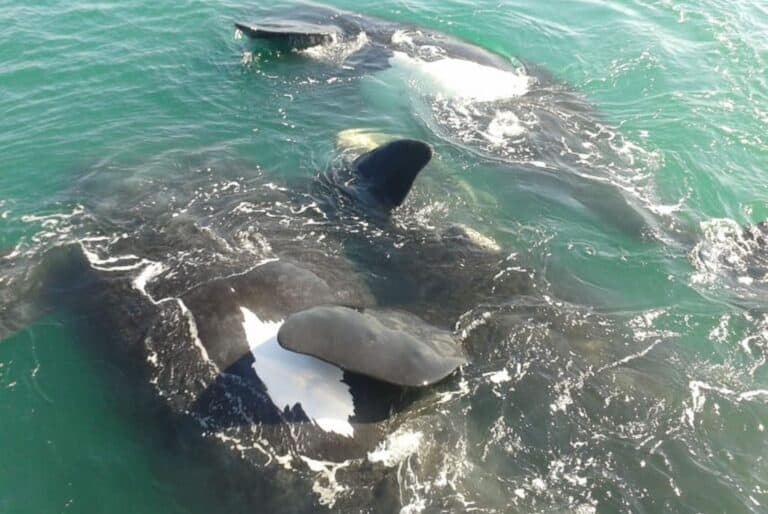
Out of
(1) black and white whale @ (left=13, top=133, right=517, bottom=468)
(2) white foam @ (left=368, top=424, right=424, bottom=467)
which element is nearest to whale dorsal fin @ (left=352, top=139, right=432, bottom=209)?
(1) black and white whale @ (left=13, top=133, right=517, bottom=468)

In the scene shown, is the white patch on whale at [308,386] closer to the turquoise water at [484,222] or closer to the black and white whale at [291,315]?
the black and white whale at [291,315]

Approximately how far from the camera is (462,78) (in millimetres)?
15594

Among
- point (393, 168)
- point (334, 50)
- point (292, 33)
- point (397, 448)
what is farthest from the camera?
point (334, 50)

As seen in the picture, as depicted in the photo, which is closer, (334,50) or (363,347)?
(363,347)

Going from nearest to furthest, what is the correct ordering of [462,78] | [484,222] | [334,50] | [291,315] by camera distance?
1. [291,315]
2. [484,222]
3. [462,78]
4. [334,50]

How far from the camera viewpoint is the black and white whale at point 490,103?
12844mm

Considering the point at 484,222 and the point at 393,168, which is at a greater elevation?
the point at 393,168

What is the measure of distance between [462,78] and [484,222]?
18.4 feet

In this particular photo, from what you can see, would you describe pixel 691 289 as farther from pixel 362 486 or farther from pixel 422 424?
pixel 362 486

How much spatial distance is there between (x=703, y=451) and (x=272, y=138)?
10.2 metres

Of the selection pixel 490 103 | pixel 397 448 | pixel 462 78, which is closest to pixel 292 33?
pixel 462 78

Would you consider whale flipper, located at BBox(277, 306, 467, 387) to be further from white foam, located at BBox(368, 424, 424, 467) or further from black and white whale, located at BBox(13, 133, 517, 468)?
white foam, located at BBox(368, 424, 424, 467)

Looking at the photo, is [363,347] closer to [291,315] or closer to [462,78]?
[291,315]

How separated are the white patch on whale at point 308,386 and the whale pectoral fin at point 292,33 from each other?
10.9 m
